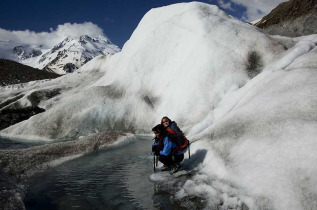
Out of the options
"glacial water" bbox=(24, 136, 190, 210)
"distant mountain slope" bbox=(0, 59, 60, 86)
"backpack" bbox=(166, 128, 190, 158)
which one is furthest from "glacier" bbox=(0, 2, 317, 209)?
"distant mountain slope" bbox=(0, 59, 60, 86)

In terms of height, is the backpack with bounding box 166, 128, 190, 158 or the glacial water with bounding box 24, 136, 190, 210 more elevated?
the backpack with bounding box 166, 128, 190, 158

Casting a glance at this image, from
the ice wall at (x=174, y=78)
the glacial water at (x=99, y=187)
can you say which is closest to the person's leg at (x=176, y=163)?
the glacial water at (x=99, y=187)

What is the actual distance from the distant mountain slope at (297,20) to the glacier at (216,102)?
37.0m

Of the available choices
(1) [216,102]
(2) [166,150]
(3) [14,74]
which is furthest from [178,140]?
(3) [14,74]

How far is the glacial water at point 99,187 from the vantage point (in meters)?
10.4

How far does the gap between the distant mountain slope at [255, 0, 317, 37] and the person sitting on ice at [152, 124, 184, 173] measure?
60.1 m

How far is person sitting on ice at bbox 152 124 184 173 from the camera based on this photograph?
43.9ft

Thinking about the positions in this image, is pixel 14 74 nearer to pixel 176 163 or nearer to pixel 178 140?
pixel 176 163

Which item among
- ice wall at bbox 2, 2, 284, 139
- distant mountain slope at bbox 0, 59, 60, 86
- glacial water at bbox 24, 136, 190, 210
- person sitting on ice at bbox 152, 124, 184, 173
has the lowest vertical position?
glacial water at bbox 24, 136, 190, 210

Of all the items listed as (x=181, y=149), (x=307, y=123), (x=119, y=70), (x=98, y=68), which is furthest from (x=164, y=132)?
(x=98, y=68)

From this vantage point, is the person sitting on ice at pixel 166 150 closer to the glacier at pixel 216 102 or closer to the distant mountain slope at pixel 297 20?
the glacier at pixel 216 102

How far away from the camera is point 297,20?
6712 cm

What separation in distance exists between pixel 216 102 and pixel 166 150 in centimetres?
1350

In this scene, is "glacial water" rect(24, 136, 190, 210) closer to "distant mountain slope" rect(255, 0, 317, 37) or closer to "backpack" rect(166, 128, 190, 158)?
"backpack" rect(166, 128, 190, 158)
